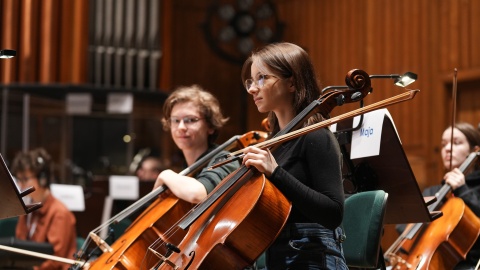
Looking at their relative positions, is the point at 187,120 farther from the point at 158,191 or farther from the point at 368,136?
the point at 368,136

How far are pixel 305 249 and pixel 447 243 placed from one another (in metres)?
1.25

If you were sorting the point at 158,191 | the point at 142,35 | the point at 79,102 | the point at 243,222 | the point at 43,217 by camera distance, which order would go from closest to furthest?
the point at 243,222, the point at 158,191, the point at 43,217, the point at 79,102, the point at 142,35

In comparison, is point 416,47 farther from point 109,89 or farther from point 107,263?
point 107,263

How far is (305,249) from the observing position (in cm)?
230

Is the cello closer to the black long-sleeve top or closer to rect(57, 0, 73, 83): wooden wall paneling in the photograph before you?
the black long-sleeve top

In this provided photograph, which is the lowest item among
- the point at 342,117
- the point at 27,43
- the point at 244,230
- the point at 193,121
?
the point at 244,230

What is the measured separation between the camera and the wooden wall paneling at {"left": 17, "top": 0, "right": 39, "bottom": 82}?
7449 mm

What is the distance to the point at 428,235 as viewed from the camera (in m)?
3.42

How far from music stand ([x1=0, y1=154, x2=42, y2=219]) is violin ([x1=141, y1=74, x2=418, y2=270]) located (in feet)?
2.01

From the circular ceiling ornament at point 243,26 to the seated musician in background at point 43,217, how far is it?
11.3 feet

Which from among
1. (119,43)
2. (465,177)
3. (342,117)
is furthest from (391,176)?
(119,43)

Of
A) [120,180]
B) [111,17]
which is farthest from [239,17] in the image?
[120,180]

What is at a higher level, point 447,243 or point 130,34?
point 130,34

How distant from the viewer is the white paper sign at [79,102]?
24.0ft
